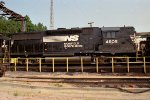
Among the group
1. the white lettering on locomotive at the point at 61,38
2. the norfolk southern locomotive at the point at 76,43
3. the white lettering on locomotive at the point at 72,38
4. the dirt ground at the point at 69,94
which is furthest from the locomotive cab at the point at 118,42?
the dirt ground at the point at 69,94

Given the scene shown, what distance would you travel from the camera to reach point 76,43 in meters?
22.5

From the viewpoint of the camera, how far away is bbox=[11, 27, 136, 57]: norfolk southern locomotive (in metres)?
21.6

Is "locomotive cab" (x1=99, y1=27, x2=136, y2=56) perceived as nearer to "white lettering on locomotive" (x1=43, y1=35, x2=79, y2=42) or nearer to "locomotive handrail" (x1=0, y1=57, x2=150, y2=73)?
"locomotive handrail" (x1=0, y1=57, x2=150, y2=73)

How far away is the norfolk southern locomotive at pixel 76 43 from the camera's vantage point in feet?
70.9

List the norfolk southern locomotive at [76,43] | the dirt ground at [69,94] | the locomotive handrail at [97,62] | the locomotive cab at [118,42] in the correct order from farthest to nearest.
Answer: the norfolk southern locomotive at [76,43]
the locomotive cab at [118,42]
the locomotive handrail at [97,62]
the dirt ground at [69,94]

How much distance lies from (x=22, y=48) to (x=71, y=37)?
465cm

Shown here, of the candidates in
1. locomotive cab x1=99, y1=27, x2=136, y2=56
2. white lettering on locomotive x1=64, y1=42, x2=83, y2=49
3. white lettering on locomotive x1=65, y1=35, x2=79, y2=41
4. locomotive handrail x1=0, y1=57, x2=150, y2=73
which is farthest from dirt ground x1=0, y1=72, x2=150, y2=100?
white lettering on locomotive x1=65, y1=35, x2=79, y2=41

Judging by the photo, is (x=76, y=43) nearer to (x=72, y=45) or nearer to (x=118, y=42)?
(x=72, y=45)

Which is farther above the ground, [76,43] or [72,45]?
[76,43]

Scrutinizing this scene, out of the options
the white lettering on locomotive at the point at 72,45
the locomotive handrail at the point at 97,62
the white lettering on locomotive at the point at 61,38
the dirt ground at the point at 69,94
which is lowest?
the dirt ground at the point at 69,94

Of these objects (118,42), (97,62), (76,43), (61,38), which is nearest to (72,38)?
(76,43)

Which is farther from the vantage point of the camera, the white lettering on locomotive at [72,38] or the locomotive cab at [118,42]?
the white lettering on locomotive at [72,38]

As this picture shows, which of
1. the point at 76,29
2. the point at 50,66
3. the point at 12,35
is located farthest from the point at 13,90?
the point at 12,35

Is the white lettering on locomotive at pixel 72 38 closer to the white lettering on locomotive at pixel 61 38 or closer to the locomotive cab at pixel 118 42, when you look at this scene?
the white lettering on locomotive at pixel 61 38
